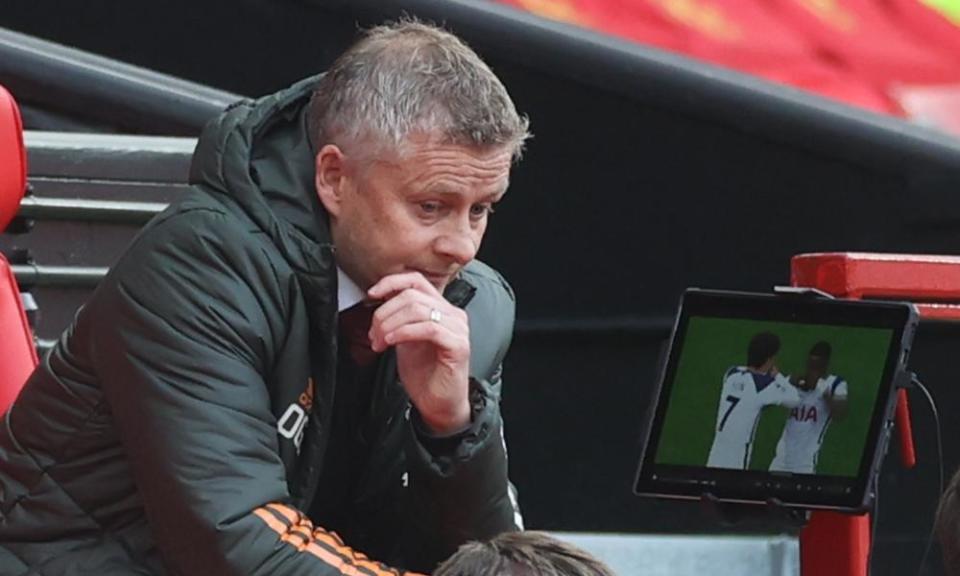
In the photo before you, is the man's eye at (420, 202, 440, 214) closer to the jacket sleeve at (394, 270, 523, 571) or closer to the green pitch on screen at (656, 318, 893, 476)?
the jacket sleeve at (394, 270, 523, 571)

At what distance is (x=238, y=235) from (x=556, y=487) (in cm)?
271

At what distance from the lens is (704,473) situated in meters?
2.39

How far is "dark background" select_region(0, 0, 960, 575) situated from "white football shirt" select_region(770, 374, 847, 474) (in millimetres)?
2219

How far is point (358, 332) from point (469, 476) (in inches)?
8.3

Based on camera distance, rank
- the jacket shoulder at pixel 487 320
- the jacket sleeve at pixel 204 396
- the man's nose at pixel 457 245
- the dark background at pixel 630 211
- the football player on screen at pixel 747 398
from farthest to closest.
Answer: the dark background at pixel 630 211 < the jacket shoulder at pixel 487 320 < the football player on screen at pixel 747 398 < the man's nose at pixel 457 245 < the jacket sleeve at pixel 204 396

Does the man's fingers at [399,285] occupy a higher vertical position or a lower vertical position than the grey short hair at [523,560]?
higher

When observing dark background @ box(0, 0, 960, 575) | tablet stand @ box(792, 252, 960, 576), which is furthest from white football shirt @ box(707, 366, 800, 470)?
dark background @ box(0, 0, 960, 575)

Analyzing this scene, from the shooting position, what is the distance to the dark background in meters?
4.66

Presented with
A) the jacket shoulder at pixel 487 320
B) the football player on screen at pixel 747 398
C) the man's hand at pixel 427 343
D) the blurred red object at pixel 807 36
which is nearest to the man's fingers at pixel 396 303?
the man's hand at pixel 427 343

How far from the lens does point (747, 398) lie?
237 centimetres

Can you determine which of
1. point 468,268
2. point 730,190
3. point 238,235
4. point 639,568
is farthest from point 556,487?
point 238,235

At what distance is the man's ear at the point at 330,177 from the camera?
2.25 meters

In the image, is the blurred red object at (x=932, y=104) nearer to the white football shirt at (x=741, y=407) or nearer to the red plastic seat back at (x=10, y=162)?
the red plastic seat back at (x=10, y=162)

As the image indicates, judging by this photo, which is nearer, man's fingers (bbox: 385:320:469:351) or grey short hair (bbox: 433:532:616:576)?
grey short hair (bbox: 433:532:616:576)
